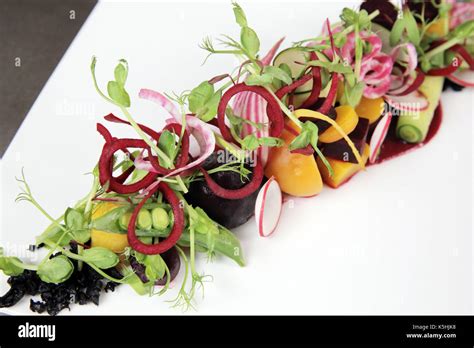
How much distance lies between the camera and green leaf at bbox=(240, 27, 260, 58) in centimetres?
234

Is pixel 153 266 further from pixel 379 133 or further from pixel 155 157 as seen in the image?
pixel 379 133

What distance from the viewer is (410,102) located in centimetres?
283

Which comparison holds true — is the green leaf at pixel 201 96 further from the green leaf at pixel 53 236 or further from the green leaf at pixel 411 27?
the green leaf at pixel 411 27

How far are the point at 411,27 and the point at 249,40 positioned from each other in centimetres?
73

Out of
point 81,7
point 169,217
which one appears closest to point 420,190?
point 169,217

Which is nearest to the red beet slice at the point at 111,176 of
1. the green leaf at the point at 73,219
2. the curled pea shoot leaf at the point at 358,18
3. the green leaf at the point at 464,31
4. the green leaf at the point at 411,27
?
the green leaf at the point at 73,219

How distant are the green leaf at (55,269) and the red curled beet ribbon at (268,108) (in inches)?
21.2

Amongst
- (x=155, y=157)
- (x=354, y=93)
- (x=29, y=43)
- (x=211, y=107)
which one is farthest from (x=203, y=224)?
(x=29, y=43)

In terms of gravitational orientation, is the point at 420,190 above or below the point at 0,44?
below

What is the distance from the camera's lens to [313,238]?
2.52 metres

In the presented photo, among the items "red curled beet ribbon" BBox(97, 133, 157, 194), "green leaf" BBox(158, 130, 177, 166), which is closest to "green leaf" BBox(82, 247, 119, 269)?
"red curled beet ribbon" BBox(97, 133, 157, 194)

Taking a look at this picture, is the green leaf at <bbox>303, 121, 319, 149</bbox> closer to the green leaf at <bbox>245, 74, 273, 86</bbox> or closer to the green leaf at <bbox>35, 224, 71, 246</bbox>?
the green leaf at <bbox>245, 74, 273, 86</bbox>

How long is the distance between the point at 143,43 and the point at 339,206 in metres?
0.93
